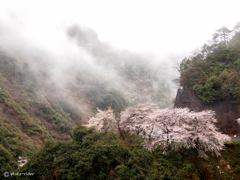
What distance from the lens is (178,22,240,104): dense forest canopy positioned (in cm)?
1652

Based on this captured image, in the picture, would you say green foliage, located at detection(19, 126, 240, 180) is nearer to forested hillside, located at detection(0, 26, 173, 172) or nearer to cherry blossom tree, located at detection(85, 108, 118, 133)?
forested hillside, located at detection(0, 26, 173, 172)

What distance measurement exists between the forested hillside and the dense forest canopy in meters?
13.6

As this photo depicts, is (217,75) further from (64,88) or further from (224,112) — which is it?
(64,88)

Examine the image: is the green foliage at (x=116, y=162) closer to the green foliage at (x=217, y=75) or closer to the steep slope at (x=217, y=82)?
the steep slope at (x=217, y=82)

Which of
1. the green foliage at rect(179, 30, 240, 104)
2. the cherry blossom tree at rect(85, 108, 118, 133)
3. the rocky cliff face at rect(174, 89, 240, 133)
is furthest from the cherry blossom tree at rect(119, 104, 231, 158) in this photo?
the cherry blossom tree at rect(85, 108, 118, 133)

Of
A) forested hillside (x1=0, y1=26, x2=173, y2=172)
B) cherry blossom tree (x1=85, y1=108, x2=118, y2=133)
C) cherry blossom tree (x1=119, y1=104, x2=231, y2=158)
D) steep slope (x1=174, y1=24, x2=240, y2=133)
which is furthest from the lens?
forested hillside (x1=0, y1=26, x2=173, y2=172)

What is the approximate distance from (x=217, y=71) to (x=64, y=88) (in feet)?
207

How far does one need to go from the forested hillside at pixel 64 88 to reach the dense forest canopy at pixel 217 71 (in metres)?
13.6

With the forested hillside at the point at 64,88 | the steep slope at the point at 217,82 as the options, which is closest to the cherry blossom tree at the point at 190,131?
the steep slope at the point at 217,82

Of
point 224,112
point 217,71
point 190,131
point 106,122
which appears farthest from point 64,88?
point 190,131

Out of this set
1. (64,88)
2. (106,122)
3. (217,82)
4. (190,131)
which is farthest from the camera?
(64,88)

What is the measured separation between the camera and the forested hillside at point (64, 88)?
30469 millimetres

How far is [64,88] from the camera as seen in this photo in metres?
64.9

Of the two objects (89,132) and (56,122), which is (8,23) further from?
(89,132)
